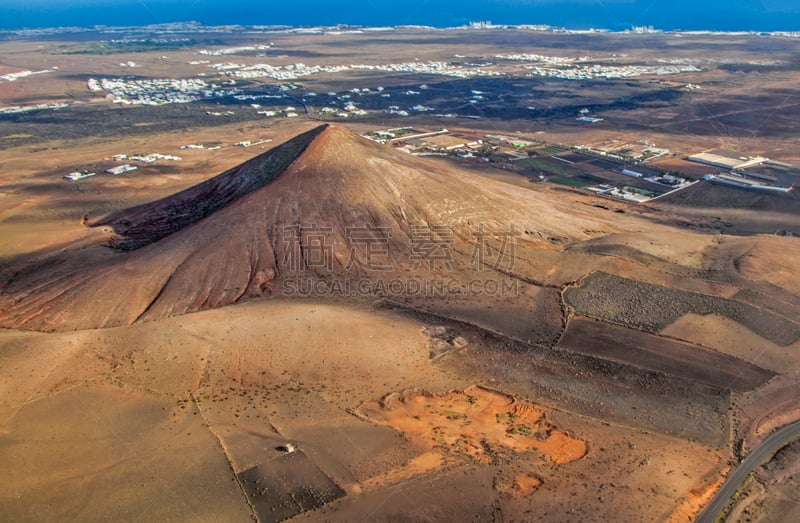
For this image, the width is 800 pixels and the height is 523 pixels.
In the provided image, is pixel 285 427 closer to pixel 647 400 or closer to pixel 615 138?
pixel 647 400

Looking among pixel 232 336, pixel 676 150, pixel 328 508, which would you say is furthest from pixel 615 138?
pixel 328 508

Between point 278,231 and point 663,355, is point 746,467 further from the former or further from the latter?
point 278,231

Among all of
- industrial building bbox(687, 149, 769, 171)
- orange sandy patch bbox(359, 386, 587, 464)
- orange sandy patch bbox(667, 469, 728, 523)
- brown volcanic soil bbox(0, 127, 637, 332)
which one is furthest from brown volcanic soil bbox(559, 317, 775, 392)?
industrial building bbox(687, 149, 769, 171)

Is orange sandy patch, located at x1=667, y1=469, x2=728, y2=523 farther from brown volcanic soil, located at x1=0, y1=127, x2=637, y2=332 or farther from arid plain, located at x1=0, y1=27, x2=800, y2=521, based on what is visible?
brown volcanic soil, located at x1=0, y1=127, x2=637, y2=332

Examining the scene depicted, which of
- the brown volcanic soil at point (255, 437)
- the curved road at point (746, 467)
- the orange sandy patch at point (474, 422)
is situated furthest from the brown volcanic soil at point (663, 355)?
the orange sandy patch at point (474, 422)

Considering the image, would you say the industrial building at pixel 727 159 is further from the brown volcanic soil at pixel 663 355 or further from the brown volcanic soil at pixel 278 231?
the brown volcanic soil at pixel 663 355

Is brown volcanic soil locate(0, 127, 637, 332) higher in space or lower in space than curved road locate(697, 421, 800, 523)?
higher
